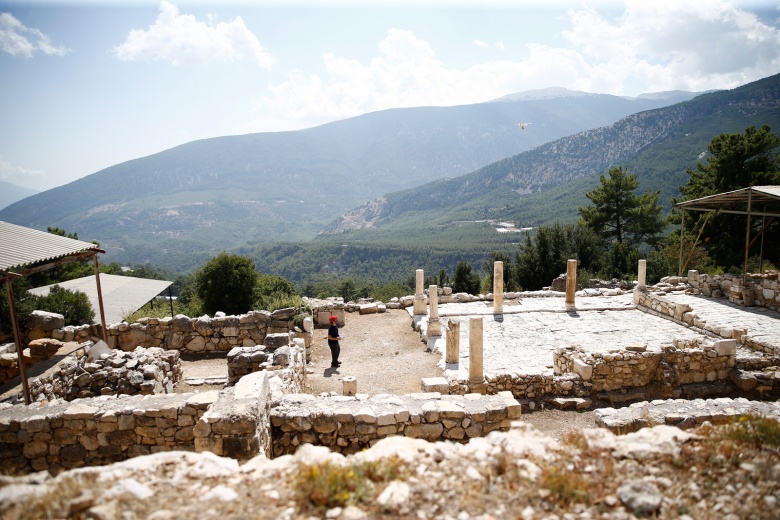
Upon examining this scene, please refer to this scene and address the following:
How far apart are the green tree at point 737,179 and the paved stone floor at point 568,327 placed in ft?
36.8

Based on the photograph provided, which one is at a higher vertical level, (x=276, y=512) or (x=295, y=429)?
(x=276, y=512)

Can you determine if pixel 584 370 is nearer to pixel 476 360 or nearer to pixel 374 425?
pixel 476 360

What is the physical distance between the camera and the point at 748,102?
81.2 meters

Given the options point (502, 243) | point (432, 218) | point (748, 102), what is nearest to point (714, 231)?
point (502, 243)

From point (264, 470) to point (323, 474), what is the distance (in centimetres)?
63

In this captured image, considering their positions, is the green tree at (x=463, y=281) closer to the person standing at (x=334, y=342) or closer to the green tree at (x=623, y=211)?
the green tree at (x=623, y=211)

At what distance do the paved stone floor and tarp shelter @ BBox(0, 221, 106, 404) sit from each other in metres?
9.00

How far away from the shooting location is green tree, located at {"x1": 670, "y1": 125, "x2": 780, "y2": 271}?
2531cm

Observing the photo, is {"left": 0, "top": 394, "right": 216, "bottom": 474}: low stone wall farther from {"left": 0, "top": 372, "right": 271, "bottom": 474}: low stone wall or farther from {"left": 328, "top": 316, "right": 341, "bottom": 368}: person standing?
{"left": 328, "top": 316, "right": 341, "bottom": 368}: person standing

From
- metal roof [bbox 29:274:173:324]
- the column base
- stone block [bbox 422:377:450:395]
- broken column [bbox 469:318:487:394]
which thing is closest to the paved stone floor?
broken column [bbox 469:318:487:394]

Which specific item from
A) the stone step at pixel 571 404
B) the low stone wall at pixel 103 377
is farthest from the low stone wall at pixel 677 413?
the low stone wall at pixel 103 377

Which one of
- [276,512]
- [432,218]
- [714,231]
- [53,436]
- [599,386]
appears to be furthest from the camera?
[432,218]

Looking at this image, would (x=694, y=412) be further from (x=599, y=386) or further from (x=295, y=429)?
(x=295, y=429)

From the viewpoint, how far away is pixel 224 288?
65.6 feet
